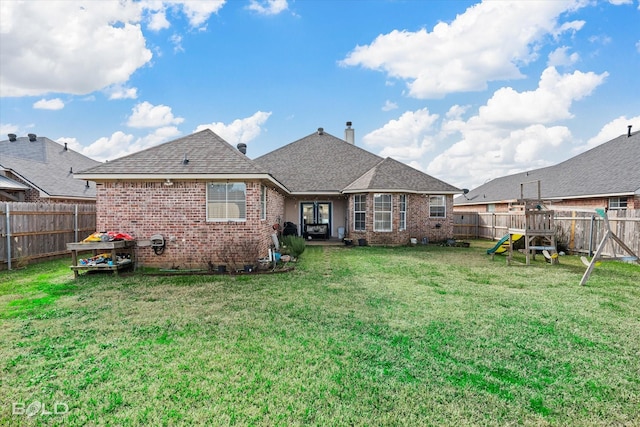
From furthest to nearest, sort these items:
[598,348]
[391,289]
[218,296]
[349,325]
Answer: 1. [391,289]
2. [218,296]
3. [349,325]
4. [598,348]

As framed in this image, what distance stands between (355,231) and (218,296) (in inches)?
449

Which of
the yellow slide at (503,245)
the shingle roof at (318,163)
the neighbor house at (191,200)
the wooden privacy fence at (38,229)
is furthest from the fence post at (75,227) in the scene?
the yellow slide at (503,245)

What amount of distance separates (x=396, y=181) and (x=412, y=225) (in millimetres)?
2732

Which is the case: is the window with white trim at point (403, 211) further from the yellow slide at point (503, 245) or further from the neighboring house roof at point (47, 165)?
the neighboring house roof at point (47, 165)

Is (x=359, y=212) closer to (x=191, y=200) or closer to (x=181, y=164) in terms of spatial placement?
(x=191, y=200)

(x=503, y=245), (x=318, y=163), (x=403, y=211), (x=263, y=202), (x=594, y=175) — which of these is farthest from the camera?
(x=318, y=163)

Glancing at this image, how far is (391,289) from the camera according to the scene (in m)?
7.56

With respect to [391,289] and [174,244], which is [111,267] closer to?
[174,244]

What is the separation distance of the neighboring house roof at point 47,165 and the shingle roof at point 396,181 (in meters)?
16.0

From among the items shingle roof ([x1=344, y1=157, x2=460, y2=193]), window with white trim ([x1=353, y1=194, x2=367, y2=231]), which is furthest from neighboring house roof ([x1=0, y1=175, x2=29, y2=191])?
window with white trim ([x1=353, y1=194, x2=367, y2=231])

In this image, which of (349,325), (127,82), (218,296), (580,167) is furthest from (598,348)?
(580,167)

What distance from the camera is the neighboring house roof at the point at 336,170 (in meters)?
17.8

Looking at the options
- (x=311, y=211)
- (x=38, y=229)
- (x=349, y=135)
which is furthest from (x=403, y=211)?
(x=38, y=229)

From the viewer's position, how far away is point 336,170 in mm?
20547
